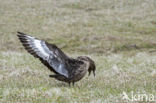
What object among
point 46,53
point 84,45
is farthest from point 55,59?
point 84,45

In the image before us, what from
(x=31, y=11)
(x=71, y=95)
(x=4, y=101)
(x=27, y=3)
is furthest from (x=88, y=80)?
(x=27, y=3)

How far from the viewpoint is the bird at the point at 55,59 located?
799 centimetres

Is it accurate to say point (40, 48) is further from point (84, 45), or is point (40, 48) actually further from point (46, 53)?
point (84, 45)

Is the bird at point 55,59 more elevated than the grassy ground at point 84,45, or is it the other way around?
the bird at point 55,59

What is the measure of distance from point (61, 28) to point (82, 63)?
28019mm

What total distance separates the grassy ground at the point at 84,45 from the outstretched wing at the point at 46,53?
1.73ft

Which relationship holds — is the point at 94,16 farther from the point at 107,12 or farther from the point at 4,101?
the point at 4,101

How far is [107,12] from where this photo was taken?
45.2 m

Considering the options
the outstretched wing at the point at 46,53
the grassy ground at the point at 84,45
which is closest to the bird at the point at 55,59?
the outstretched wing at the point at 46,53

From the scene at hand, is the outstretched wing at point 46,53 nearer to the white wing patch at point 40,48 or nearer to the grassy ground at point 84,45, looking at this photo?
the white wing patch at point 40,48

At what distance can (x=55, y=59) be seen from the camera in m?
8.21

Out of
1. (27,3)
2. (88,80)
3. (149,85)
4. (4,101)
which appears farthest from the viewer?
(27,3)

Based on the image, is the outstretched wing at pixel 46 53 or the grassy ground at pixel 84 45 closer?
the grassy ground at pixel 84 45

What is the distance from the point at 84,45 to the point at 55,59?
21453mm
